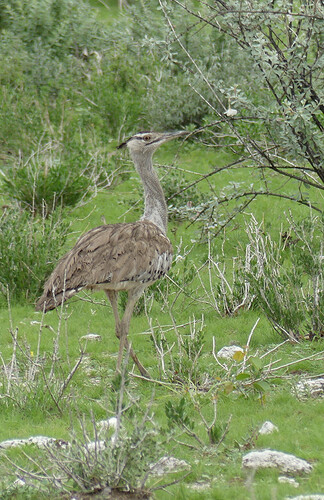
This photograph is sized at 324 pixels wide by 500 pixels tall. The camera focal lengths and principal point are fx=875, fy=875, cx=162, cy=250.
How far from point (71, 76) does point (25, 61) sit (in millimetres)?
796

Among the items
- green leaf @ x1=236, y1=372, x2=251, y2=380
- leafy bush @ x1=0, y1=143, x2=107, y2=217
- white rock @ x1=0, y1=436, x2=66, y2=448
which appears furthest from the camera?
leafy bush @ x1=0, y1=143, x2=107, y2=217

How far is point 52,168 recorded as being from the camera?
1047cm

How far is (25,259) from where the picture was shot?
8266 millimetres

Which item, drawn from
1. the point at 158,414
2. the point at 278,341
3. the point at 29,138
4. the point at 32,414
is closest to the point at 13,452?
the point at 32,414

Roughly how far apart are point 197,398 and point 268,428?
72cm

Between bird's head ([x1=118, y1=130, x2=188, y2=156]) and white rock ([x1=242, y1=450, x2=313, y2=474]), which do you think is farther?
bird's head ([x1=118, y1=130, x2=188, y2=156])

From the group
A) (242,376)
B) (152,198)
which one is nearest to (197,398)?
(242,376)

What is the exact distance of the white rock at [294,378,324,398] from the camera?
5766 millimetres

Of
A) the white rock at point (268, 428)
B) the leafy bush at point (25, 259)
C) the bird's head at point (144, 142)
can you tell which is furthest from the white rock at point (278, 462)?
the leafy bush at point (25, 259)

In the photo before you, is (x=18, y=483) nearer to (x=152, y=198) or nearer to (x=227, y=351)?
(x=227, y=351)

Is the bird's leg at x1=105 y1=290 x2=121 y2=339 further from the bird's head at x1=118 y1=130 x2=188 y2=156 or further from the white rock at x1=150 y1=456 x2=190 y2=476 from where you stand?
the white rock at x1=150 y1=456 x2=190 y2=476

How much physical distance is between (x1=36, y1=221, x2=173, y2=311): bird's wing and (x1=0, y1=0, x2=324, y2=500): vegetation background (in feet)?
1.29

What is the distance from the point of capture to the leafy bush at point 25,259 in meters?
8.26

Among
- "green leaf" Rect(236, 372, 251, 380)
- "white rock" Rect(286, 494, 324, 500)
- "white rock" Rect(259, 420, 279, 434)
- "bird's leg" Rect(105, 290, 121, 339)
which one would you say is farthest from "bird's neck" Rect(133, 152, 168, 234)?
"white rock" Rect(286, 494, 324, 500)
